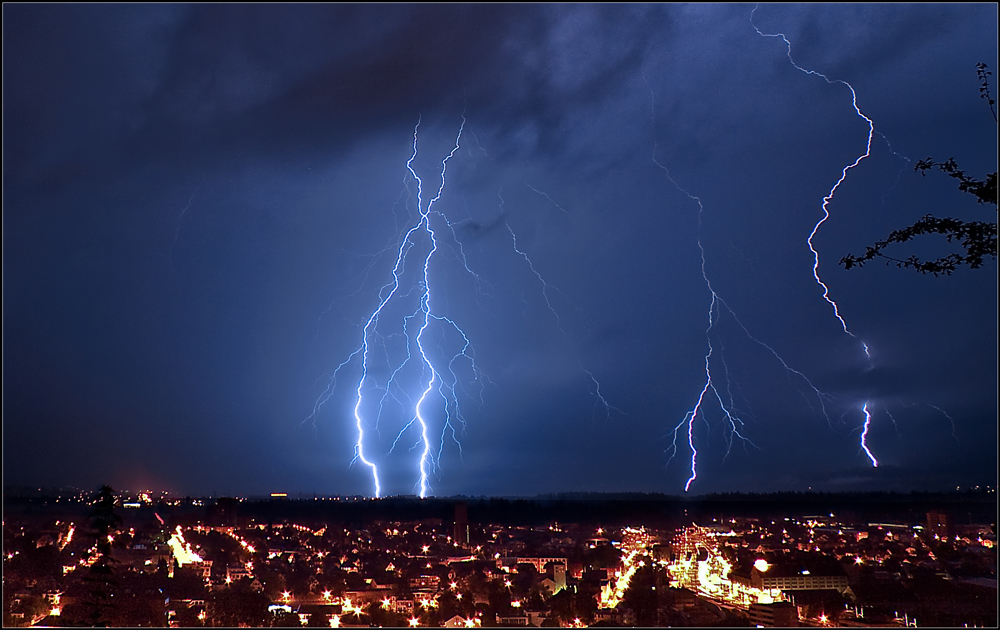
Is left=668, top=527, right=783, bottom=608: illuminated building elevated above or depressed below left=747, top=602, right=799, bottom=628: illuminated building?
below

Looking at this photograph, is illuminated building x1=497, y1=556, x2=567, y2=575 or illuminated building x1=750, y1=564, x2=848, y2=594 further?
illuminated building x1=497, y1=556, x2=567, y2=575

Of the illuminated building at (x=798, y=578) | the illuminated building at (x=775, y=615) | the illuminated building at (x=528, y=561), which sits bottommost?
the illuminated building at (x=528, y=561)

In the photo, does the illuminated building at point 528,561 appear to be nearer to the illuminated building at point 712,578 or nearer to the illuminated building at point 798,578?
the illuminated building at point 712,578

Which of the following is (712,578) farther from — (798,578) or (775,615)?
(775,615)

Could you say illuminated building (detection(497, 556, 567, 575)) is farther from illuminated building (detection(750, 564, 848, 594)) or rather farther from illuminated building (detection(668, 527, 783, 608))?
illuminated building (detection(750, 564, 848, 594))

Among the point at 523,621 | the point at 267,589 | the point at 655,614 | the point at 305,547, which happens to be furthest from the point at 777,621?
the point at 305,547

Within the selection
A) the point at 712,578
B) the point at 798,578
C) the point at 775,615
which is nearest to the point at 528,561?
the point at 712,578

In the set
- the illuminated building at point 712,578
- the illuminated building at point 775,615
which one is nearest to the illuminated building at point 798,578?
Result: the illuminated building at point 712,578

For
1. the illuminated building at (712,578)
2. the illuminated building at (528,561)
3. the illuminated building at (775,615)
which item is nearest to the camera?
the illuminated building at (775,615)

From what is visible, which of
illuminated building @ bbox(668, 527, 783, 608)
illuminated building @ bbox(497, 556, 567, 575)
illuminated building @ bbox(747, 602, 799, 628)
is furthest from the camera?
illuminated building @ bbox(497, 556, 567, 575)

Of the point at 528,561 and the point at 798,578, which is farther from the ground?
the point at 798,578

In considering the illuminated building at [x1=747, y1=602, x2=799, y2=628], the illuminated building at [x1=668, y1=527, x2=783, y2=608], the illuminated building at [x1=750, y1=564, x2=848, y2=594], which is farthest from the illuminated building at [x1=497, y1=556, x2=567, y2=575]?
the illuminated building at [x1=747, y1=602, x2=799, y2=628]
